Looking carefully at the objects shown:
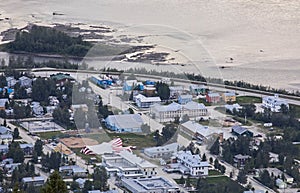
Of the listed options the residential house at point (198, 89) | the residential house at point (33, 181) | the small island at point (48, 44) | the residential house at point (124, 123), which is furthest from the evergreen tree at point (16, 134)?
the small island at point (48, 44)

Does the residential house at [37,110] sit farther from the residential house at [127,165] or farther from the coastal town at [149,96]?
the residential house at [127,165]

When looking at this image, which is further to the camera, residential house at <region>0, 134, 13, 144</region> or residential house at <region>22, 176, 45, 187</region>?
residential house at <region>0, 134, 13, 144</region>

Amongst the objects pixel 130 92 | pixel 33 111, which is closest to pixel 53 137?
pixel 33 111

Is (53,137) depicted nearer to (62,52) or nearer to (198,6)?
(62,52)

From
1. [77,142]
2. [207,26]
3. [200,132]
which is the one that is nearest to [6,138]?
[77,142]

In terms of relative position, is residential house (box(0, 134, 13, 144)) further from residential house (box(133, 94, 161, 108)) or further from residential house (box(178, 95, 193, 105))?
residential house (box(178, 95, 193, 105))

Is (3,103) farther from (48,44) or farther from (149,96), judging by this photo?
(48,44)

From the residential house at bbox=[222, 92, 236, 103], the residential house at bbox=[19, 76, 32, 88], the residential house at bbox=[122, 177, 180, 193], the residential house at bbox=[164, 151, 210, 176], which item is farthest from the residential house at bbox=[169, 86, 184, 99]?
the residential house at bbox=[122, 177, 180, 193]
